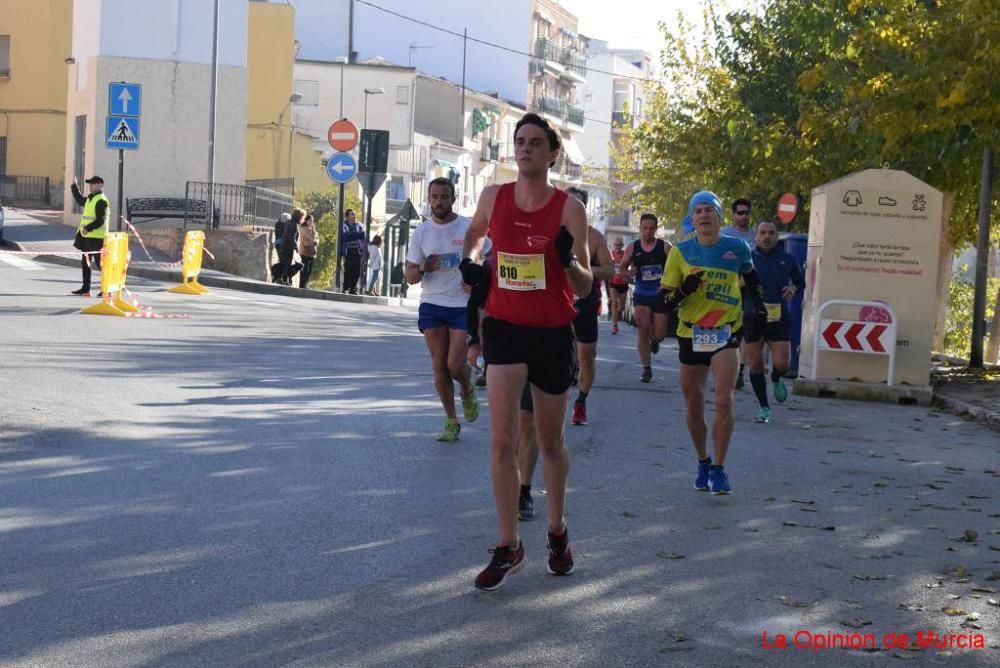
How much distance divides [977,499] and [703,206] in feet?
8.31

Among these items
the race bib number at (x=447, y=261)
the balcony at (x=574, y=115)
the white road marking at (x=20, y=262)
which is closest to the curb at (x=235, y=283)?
the white road marking at (x=20, y=262)

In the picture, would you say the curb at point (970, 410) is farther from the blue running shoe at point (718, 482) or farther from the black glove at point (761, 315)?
the blue running shoe at point (718, 482)

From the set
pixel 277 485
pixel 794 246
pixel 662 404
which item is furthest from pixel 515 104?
pixel 277 485

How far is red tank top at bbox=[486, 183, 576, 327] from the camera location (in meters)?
6.32

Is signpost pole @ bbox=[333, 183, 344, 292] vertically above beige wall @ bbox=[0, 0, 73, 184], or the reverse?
beige wall @ bbox=[0, 0, 73, 184]

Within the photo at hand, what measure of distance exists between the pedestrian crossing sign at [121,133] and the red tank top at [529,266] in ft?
64.5

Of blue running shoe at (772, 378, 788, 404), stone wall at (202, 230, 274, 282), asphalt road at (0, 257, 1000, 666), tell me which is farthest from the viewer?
stone wall at (202, 230, 274, 282)

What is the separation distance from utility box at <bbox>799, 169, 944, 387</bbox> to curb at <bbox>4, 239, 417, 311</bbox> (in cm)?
1507

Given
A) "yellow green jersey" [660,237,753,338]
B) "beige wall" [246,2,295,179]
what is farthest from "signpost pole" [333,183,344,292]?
"yellow green jersey" [660,237,753,338]

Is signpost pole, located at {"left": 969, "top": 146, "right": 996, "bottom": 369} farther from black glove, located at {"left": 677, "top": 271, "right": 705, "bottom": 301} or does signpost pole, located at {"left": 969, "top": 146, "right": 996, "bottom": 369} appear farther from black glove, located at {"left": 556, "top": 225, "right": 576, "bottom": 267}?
black glove, located at {"left": 556, "top": 225, "right": 576, "bottom": 267}

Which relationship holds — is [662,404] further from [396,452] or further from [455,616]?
[455,616]

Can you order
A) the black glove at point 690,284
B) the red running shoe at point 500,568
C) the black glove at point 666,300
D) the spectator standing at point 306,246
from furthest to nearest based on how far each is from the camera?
1. the spectator standing at point 306,246
2. the black glove at point 666,300
3. the black glove at point 690,284
4. the red running shoe at point 500,568

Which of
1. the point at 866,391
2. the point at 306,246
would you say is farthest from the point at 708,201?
the point at 306,246

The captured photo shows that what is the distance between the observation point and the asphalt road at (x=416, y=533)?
5422mm
